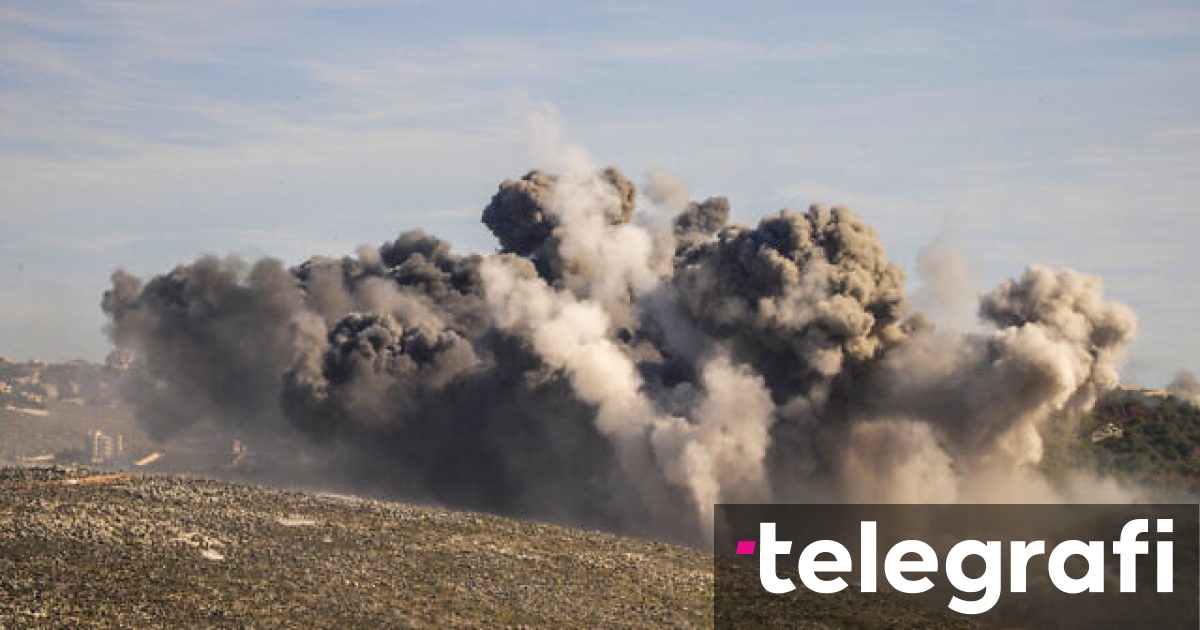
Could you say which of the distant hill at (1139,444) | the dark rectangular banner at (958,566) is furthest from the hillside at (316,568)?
the distant hill at (1139,444)

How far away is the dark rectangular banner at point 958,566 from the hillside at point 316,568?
1.30m

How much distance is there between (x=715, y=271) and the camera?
171 meters

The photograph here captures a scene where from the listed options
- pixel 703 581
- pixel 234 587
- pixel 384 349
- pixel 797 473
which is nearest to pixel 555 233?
pixel 384 349

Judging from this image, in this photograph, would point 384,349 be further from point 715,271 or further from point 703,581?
point 703,581

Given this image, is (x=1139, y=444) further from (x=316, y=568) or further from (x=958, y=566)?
(x=316, y=568)

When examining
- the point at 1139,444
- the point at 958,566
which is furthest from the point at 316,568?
the point at 1139,444

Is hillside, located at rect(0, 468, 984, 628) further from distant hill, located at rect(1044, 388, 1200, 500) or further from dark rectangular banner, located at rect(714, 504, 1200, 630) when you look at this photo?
distant hill, located at rect(1044, 388, 1200, 500)

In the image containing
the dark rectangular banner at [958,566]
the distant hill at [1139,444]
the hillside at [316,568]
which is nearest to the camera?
the hillside at [316,568]

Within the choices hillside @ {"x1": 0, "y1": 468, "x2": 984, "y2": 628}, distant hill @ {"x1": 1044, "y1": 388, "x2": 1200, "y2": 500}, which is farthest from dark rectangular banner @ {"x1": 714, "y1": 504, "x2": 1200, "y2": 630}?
distant hill @ {"x1": 1044, "y1": 388, "x2": 1200, "y2": 500}

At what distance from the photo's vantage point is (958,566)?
138 metres

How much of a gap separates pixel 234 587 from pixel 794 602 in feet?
113

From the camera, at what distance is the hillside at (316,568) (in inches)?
3824

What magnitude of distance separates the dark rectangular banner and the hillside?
1298 millimetres

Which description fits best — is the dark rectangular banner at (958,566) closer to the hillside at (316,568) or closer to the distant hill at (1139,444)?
the hillside at (316,568)
